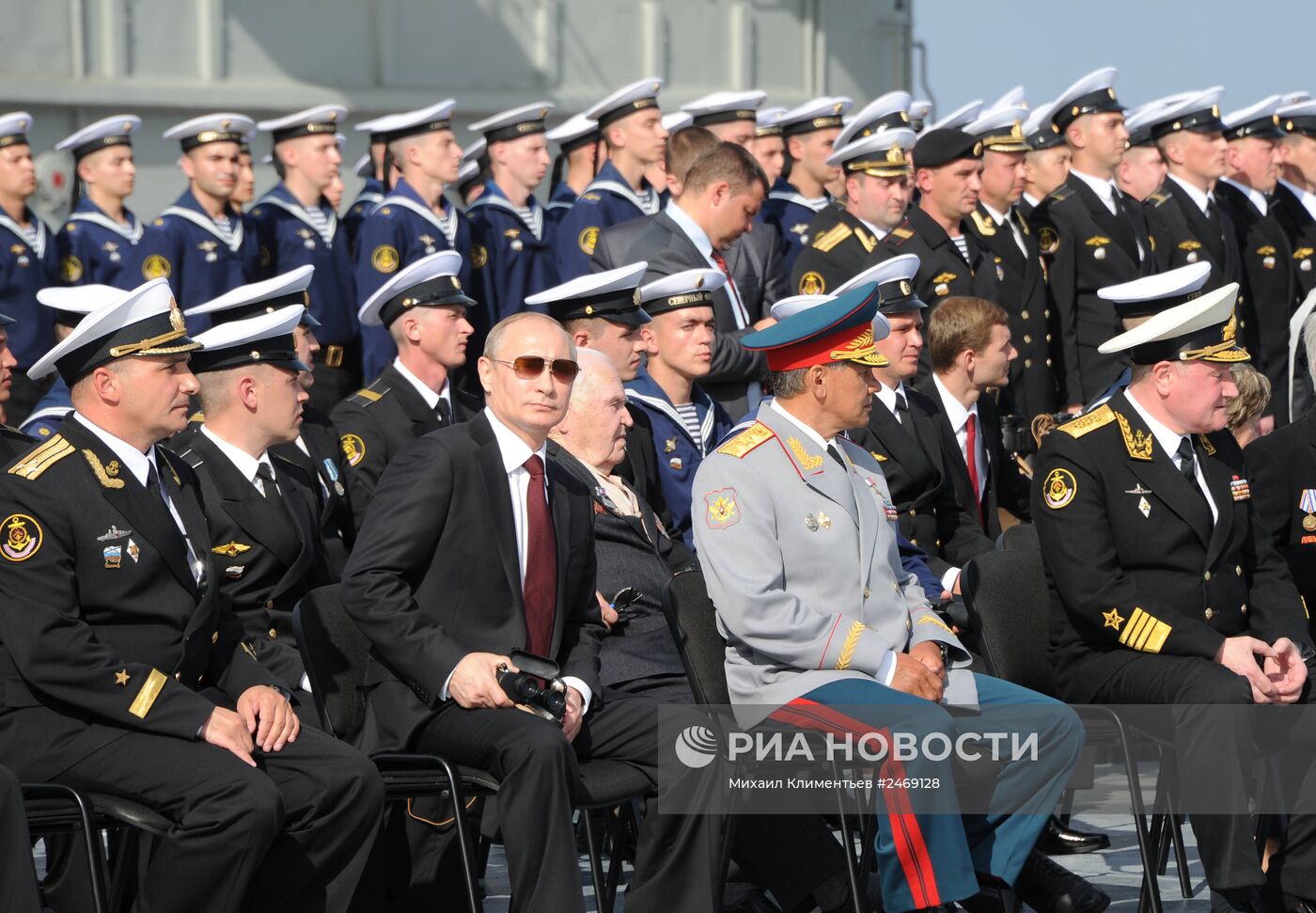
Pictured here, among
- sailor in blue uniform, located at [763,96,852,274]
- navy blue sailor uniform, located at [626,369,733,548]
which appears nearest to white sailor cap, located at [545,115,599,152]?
sailor in blue uniform, located at [763,96,852,274]

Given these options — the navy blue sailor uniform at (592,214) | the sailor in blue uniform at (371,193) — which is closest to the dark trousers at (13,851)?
the navy blue sailor uniform at (592,214)

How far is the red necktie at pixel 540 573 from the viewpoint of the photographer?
5.63 m

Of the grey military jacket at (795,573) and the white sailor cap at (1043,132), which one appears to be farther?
the white sailor cap at (1043,132)

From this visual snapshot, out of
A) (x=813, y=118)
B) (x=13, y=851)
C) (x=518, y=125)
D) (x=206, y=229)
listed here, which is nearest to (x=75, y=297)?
(x=13, y=851)

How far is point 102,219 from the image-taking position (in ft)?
33.0

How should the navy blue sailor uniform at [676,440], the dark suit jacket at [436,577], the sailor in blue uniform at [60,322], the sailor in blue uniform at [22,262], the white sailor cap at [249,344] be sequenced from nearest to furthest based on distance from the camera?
1. the dark suit jacket at [436,577]
2. the white sailor cap at [249,344]
3. the sailor in blue uniform at [60,322]
4. the navy blue sailor uniform at [676,440]
5. the sailor in blue uniform at [22,262]

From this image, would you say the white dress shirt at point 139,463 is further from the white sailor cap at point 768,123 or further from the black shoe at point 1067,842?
the white sailor cap at point 768,123

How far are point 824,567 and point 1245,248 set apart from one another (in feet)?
20.9

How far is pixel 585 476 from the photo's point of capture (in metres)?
6.43

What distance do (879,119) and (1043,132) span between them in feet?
5.24

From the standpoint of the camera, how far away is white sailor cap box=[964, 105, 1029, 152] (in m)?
10.0

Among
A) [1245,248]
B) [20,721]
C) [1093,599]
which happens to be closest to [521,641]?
[20,721]

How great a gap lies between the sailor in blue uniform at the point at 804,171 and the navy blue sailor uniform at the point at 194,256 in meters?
2.68

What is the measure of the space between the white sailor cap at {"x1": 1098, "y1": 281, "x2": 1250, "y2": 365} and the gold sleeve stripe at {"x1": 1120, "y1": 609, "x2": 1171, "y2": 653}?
80cm
